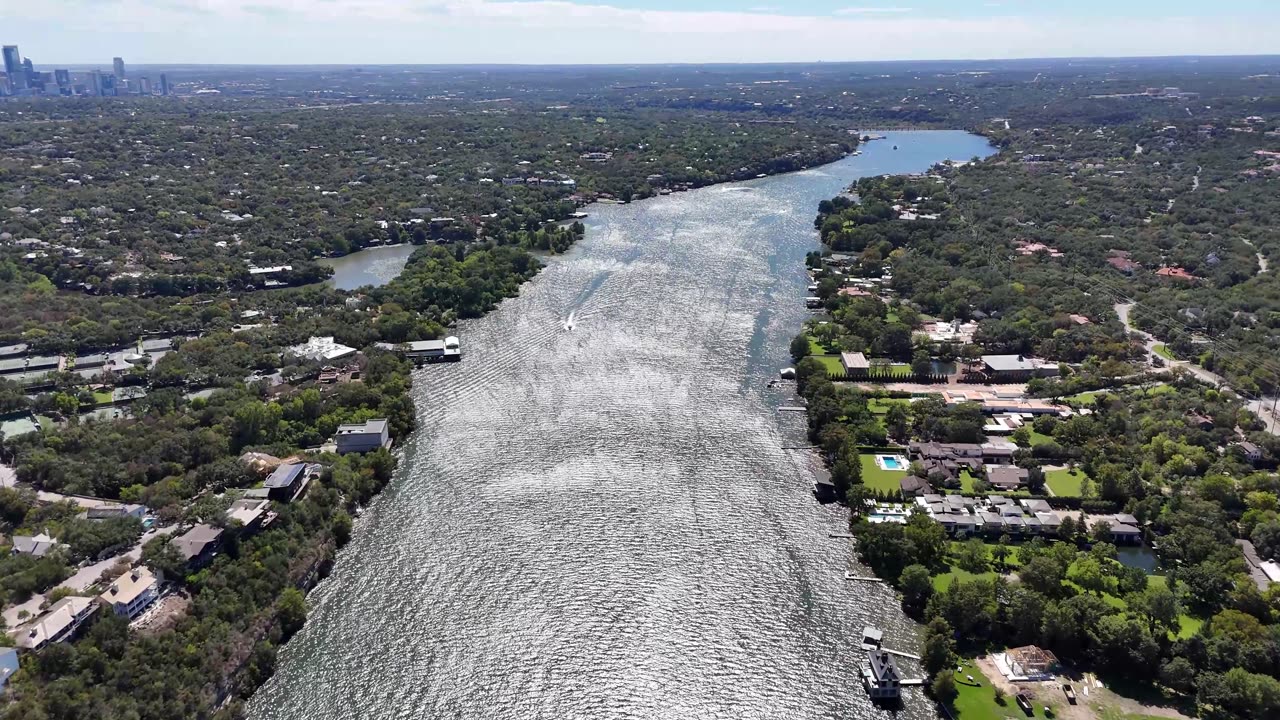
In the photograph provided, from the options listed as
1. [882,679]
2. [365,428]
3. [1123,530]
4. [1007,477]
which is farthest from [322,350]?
[1123,530]

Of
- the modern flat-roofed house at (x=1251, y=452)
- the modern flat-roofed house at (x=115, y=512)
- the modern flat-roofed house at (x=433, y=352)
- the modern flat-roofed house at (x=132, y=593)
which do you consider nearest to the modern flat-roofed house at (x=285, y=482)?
the modern flat-roofed house at (x=115, y=512)

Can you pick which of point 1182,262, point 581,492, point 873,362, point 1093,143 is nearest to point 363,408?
point 581,492

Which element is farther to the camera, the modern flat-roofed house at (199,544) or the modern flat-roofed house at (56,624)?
the modern flat-roofed house at (199,544)

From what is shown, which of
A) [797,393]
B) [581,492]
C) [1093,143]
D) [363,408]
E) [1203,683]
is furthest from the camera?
[1093,143]

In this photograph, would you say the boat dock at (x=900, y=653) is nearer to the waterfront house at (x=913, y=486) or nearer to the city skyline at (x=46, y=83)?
the waterfront house at (x=913, y=486)

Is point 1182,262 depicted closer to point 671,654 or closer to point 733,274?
point 733,274

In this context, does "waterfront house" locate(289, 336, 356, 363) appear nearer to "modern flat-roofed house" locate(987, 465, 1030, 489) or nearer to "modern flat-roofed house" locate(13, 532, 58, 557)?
"modern flat-roofed house" locate(13, 532, 58, 557)

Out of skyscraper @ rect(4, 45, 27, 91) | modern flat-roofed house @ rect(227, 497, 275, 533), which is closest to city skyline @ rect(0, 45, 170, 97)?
skyscraper @ rect(4, 45, 27, 91)
